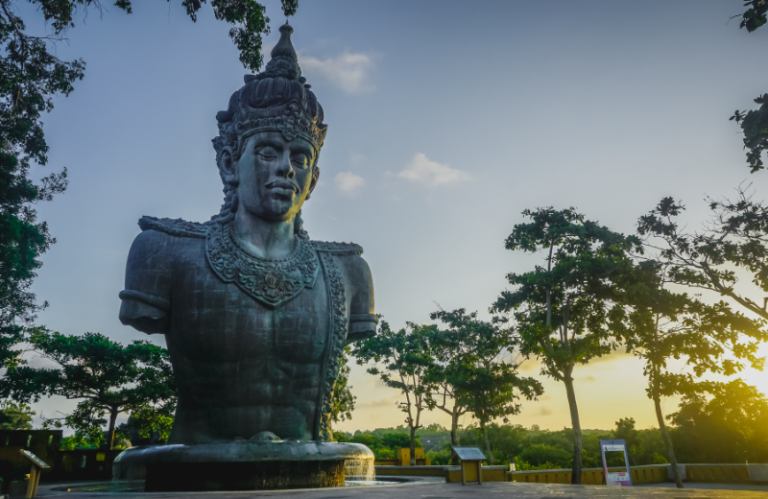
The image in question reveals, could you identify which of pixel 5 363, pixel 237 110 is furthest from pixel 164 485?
pixel 5 363

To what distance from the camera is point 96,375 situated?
21.8m

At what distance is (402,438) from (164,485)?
41.9 meters

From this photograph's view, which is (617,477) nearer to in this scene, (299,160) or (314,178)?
(314,178)

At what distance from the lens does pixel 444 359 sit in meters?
27.9

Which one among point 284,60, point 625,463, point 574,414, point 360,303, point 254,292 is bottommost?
point 625,463

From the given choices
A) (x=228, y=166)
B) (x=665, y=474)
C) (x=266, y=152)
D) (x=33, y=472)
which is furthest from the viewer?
(x=665, y=474)

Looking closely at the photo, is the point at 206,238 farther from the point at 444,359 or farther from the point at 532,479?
the point at 444,359

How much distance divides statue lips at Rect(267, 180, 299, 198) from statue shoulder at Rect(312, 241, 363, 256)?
1157 millimetres

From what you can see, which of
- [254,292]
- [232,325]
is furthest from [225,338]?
[254,292]

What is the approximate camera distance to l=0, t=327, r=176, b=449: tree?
2089 cm

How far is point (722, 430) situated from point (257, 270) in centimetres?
3513

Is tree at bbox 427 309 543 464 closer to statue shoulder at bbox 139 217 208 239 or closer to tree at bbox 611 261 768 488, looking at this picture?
tree at bbox 611 261 768 488

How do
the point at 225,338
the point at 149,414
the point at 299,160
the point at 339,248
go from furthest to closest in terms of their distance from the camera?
1. the point at 149,414
2. the point at 339,248
3. the point at 299,160
4. the point at 225,338

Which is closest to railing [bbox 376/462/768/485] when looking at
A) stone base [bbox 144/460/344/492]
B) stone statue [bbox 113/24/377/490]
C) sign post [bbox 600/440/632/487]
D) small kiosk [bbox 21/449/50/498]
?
sign post [bbox 600/440/632/487]
